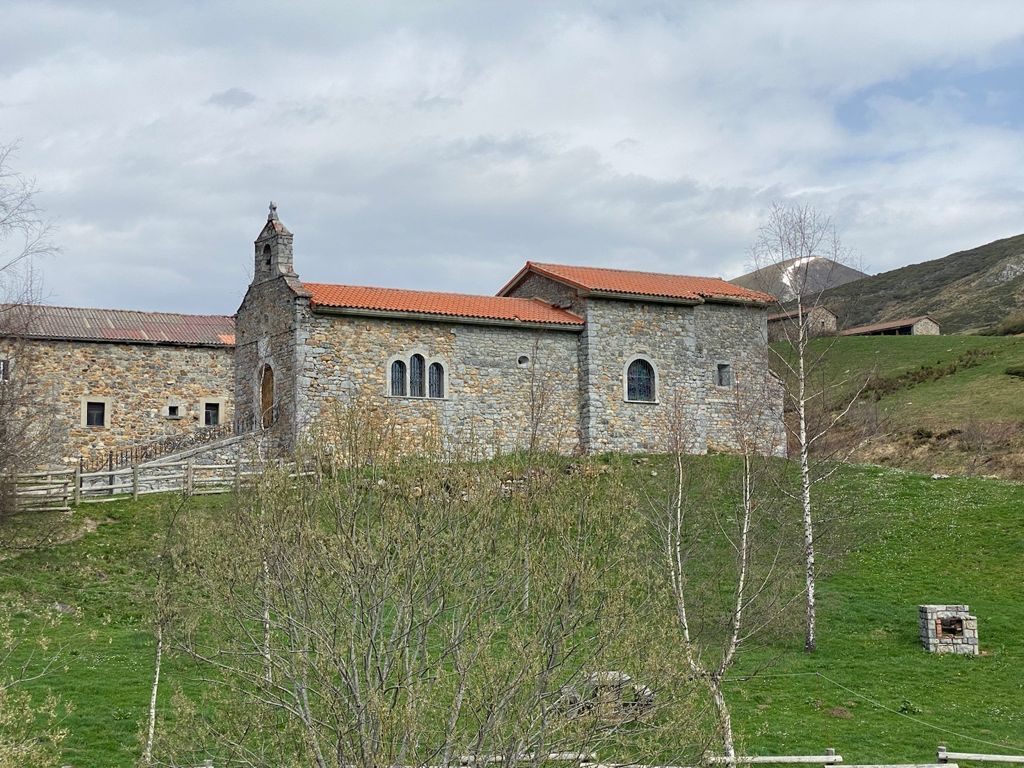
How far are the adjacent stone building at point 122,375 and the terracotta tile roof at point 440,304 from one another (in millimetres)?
8561

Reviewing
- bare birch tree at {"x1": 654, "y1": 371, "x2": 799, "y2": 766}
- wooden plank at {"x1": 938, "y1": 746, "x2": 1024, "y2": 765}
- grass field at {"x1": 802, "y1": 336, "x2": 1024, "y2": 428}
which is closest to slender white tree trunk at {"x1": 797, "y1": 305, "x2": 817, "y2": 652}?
bare birch tree at {"x1": 654, "y1": 371, "x2": 799, "y2": 766}

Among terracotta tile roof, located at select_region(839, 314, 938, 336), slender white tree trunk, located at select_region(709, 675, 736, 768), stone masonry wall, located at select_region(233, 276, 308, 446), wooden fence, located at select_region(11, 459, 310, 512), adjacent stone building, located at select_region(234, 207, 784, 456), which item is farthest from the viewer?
terracotta tile roof, located at select_region(839, 314, 938, 336)

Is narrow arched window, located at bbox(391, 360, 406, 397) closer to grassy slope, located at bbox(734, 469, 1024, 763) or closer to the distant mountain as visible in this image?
the distant mountain

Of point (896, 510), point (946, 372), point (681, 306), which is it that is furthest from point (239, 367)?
point (946, 372)

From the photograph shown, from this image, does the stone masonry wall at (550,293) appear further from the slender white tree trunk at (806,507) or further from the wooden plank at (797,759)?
the wooden plank at (797,759)

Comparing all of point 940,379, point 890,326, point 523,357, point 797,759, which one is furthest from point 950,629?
point 890,326

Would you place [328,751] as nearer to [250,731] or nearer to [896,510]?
[250,731]

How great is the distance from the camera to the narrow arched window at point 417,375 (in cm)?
2956

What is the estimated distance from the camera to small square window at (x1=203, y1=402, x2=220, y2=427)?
1431 inches

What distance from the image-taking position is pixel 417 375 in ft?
97.6

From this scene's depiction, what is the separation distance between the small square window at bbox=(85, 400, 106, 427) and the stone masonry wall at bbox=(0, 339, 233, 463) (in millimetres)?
185

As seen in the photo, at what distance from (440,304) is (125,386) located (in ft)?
39.4

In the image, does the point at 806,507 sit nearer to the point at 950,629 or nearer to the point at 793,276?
the point at 950,629

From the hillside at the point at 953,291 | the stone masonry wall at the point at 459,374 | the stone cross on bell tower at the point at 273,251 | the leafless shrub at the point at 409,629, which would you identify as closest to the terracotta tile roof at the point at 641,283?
the stone masonry wall at the point at 459,374
